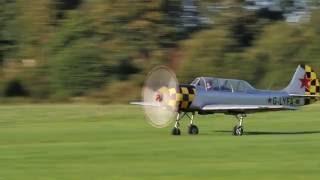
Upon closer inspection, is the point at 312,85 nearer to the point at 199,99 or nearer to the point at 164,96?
the point at 199,99

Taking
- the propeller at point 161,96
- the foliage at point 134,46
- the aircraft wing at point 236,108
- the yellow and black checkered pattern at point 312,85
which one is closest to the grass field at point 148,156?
the propeller at point 161,96

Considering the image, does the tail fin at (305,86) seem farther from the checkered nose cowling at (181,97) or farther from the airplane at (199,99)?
the checkered nose cowling at (181,97)

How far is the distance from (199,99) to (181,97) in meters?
0.77

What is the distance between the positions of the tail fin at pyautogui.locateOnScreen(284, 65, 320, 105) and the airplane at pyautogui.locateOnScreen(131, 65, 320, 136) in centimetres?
115

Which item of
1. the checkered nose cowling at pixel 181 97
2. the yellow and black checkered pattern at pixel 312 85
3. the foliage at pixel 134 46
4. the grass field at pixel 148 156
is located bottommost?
the grass field at pixel 148 156

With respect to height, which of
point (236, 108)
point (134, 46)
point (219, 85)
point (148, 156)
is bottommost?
point (148, 156)

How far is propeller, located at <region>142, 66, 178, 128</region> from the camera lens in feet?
85.9

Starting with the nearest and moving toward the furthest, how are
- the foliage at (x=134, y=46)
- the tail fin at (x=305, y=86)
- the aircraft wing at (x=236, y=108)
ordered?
the aircraft wing at (x=236, y=108) < the tail fin at (x=305, y=86) < the foliage at (x=134, y=46)

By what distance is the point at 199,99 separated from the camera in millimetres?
26562

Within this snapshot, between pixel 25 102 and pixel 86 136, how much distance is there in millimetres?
37592

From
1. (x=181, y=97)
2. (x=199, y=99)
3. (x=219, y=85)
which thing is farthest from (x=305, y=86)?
(x=181, y=97)

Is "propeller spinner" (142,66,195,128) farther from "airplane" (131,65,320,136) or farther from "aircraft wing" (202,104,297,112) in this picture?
"aircraft wing" (202,104,297,112)

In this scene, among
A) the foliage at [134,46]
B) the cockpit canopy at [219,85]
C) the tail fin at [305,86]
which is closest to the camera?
the cockpit canopy at [219,85]

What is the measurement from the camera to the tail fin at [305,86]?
29.3 m
